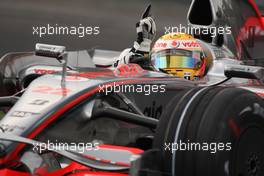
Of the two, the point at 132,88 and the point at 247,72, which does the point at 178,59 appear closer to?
the point at 132,88

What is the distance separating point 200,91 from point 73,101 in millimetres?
727

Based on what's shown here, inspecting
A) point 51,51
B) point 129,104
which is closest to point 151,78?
point 129,104

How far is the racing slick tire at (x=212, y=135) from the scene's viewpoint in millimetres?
3164

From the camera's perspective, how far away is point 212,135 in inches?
126

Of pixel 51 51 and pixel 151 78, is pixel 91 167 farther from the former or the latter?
pixel 151 78

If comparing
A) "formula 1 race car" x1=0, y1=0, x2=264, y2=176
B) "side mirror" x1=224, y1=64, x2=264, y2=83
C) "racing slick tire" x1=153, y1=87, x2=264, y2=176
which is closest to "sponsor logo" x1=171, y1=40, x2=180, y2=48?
"formula 1 race car" x1=0, y1=0, x2=264, y2=176

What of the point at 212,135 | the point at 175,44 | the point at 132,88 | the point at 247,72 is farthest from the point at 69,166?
the point at 175,44

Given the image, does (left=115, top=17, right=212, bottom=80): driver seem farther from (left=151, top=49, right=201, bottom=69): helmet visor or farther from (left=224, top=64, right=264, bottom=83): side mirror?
(left=224, top=64, right=264, bottom=83): side mirror

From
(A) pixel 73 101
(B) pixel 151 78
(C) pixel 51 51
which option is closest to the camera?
(A) pixel 73 101

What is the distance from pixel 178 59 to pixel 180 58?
19 mm

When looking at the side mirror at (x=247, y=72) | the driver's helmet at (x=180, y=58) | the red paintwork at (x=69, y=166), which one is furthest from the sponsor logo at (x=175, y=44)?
the red paintwork at (x=69, y=166)

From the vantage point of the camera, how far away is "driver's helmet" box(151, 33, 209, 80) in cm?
563

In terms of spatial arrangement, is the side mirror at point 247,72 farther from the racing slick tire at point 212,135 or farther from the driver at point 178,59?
the driver at point 178,59

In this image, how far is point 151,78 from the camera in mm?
4367
